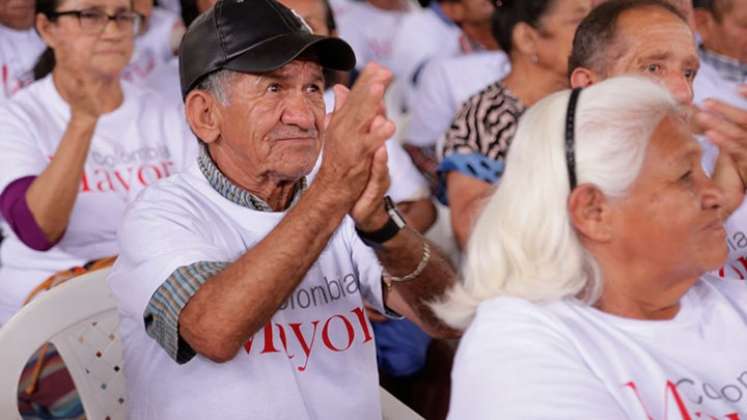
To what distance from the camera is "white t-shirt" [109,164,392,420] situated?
1.63 meters

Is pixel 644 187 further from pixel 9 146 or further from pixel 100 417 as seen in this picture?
pixel 9 146

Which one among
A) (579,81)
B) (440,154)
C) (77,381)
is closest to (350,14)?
(440,154)

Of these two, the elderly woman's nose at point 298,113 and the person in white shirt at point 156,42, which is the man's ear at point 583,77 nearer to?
the elderly woman's nose at point 298,113

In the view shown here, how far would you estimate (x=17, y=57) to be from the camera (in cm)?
306

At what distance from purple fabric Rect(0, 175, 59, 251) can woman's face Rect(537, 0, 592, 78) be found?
128 cm

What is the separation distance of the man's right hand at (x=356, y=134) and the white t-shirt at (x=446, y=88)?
1.83m

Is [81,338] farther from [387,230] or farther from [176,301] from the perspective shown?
[387,230]

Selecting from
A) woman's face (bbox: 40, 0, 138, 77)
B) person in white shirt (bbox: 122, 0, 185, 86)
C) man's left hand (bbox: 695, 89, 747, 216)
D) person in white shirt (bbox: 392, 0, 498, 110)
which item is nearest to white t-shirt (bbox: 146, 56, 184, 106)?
person in white shirt (bbox: 122, 0, 185, 86)

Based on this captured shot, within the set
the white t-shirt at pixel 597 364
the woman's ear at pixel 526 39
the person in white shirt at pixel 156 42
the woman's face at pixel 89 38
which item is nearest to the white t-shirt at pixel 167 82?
the person in white shirt at pixel 156 42

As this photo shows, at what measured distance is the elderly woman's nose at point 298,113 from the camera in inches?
67.9

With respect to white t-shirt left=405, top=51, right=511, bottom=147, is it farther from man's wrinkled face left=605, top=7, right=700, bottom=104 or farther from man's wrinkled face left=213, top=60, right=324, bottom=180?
man's wrinkled face left=213, top=60, right=324, bottom=180

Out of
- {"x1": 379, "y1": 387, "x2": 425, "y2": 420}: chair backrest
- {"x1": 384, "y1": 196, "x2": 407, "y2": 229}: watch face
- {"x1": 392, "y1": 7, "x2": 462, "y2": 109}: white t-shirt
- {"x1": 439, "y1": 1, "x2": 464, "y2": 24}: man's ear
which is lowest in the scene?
{"x1": 392, "y1": 7, "x2": 462, "y2": 109}: white t-shirt

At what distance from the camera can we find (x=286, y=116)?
172 centimetres

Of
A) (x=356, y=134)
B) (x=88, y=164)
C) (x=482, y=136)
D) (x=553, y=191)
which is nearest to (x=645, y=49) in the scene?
(x=482, y=136)
